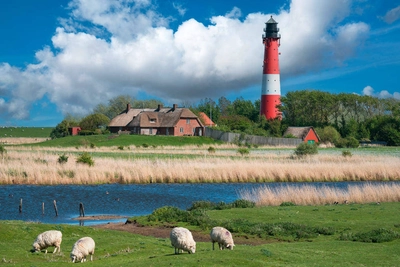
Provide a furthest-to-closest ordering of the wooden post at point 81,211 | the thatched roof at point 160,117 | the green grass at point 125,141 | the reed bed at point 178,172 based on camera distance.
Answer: the thatched roof at point 160,117, the green grass at point 125,141, the reed bed at point 178,172, the wooden post at point 81,211

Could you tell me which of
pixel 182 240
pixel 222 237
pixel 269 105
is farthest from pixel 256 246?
pixel 269 105

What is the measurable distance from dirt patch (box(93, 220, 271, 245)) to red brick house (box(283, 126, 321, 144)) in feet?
221

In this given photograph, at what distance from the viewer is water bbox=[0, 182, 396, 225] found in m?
31.6

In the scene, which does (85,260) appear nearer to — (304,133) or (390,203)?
(390,203)

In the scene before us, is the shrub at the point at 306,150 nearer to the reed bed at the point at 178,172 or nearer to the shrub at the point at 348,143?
the reed bed at the point at 178,172

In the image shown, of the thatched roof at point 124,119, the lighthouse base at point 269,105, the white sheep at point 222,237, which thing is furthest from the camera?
the thatched roof at point 124,119

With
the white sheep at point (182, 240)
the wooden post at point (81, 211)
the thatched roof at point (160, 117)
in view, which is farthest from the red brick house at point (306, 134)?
the white sheep at point (182, 240)

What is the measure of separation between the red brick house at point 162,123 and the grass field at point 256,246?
76.7 metres

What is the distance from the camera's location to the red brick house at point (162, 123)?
104000 millimetres

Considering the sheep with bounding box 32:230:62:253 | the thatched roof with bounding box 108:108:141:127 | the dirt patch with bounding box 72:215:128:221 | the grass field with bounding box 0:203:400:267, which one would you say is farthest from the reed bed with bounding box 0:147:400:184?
the thatched roof with bounding box 108:108:141:127

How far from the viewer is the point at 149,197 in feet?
125

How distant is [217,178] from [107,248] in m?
28.5

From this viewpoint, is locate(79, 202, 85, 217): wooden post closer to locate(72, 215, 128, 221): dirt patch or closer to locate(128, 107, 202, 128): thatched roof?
locate(72, 215, 128, 221): dirt patch

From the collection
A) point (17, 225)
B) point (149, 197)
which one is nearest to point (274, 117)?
point (149, 197)
